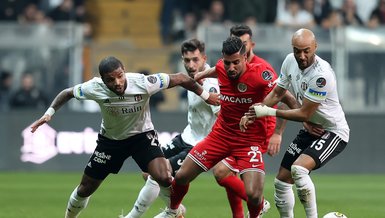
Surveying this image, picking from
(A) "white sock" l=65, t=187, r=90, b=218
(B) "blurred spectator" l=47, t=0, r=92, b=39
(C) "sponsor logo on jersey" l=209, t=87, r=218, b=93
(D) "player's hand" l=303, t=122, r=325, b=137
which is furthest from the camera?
(B) "blurred spectator" l=47, t=0, r=92, b=39

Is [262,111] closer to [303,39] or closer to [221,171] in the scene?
[303,39]

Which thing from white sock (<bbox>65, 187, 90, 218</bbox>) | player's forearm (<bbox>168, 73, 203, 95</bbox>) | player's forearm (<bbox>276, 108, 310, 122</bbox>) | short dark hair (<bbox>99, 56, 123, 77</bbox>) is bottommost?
white sock (<bbox>65, 187, 90, 218</bbox>)

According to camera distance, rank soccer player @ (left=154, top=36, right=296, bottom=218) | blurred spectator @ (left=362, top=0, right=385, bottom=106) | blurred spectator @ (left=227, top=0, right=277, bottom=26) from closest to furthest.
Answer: soccer player @ (left=154, top=36, right=296, bottom=218)
blurred spectator @ (left=362, top=0, right=385, bottom=106)
blurred spectator @ (left=227, top=0, right=277, bottom=26)

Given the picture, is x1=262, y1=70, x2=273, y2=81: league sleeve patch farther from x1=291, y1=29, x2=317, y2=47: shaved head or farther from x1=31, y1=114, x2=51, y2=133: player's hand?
x1=31, y1=114, x2=51, y2=133: player's hand

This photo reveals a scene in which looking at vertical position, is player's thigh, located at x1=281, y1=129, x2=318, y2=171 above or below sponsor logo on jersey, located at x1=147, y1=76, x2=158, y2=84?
below

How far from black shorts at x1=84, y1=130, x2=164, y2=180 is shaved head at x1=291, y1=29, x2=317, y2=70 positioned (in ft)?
6.91

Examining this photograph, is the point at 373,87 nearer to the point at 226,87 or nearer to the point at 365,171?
the point at 365,171

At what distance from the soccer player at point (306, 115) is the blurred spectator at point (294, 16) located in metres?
11.2

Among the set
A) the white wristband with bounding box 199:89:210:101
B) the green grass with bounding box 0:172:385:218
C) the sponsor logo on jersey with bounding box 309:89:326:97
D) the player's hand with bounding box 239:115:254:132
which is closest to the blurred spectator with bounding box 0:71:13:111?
the green grass with bounding box 0:172:385:218

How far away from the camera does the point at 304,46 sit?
12.6 m

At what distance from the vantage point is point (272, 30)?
2302 cm

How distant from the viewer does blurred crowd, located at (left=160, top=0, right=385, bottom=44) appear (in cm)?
2442

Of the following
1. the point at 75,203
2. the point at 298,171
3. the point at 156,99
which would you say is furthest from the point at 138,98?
the point at 156,99

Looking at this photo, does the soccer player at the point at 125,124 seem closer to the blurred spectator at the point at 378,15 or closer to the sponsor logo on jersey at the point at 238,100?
the sponsor logo on jersey at the point at 238,100
